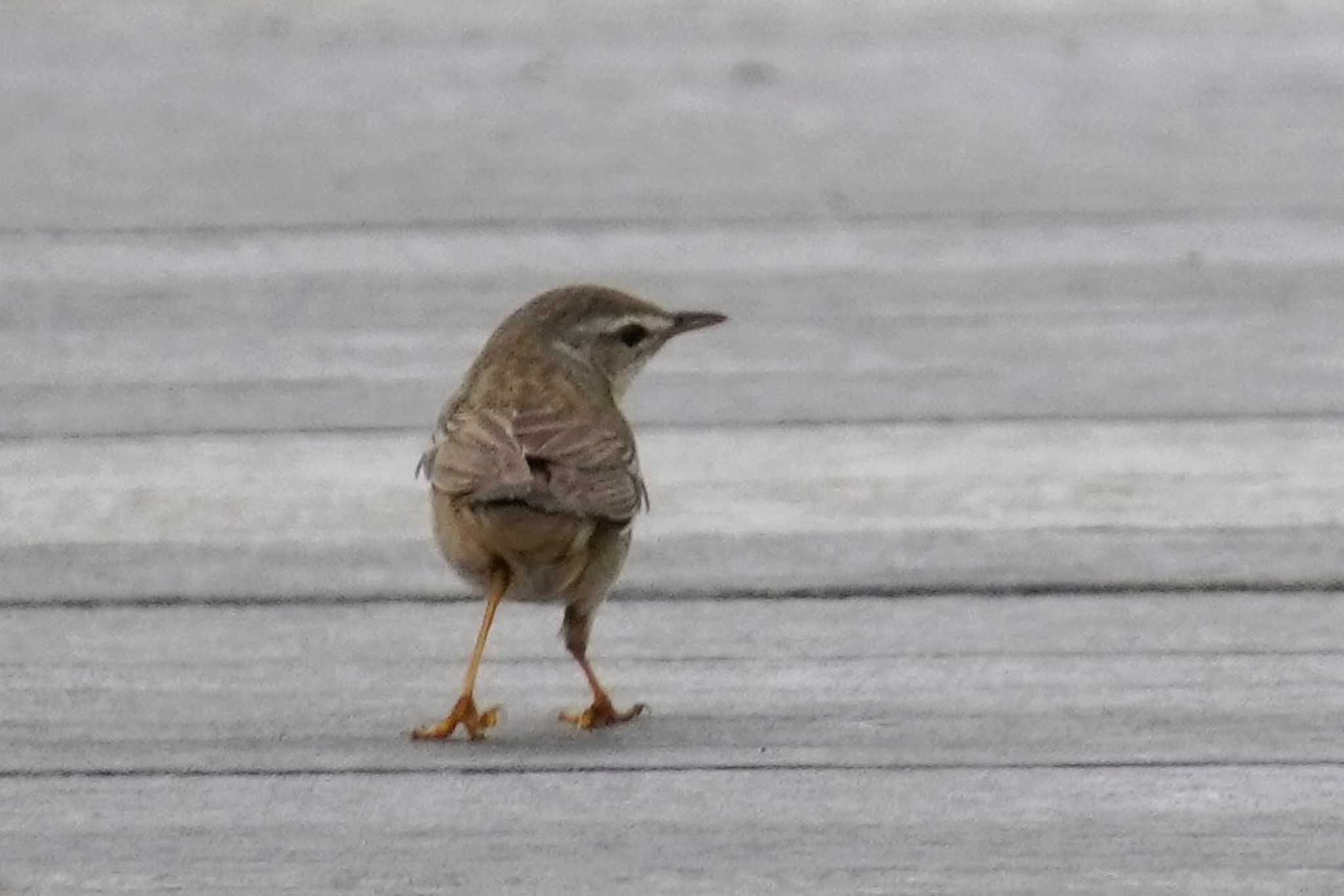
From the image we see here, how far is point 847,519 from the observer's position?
471 centimetres

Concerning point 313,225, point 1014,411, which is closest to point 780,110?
point 313,225

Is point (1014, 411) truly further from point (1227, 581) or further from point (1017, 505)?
point (1227, 581)

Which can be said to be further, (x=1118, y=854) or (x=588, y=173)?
(x=588, y=173)

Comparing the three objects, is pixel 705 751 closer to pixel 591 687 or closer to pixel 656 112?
pixel 591 687

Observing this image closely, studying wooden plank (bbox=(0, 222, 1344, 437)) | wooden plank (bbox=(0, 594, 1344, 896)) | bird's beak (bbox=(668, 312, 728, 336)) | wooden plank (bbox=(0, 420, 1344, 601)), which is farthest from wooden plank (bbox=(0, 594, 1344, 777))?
wooden plank (bbox=(0, 222, 1344, 437))

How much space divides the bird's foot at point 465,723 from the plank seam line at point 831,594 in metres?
0.54

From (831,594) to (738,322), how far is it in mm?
1815

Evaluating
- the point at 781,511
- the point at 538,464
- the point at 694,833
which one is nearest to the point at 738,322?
A: the point at 781,511

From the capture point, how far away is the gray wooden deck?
10.9ft

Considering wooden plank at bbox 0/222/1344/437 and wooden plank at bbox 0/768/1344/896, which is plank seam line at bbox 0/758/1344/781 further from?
wooden plank at bbox 0/222/1344/437

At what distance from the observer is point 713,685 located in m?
3.95

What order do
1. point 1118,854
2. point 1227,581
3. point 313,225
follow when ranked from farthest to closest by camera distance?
point 313,225 < point 1227,581 < point 1118,854

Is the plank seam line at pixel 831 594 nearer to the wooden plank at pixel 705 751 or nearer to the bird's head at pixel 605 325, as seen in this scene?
the wooden plank at pixel 705 751

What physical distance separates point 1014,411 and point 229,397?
143 centimetres
